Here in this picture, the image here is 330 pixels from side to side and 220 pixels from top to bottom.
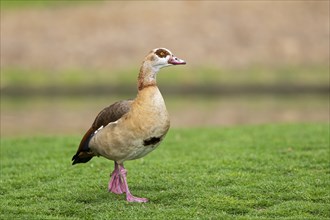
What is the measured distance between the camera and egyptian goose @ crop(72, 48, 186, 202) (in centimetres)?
994

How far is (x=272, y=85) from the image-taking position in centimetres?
3869

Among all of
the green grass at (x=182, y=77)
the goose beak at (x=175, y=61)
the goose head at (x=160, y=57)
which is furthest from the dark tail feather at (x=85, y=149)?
the green grass at (x=182, y=77)

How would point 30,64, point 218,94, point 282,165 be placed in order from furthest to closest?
point 30,64
point 218,94
point 282,165

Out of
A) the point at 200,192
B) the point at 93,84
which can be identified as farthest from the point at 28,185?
the point at 93,84

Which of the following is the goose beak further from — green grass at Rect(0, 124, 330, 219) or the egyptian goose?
green grass at Rect(0, 124, 330, 219)

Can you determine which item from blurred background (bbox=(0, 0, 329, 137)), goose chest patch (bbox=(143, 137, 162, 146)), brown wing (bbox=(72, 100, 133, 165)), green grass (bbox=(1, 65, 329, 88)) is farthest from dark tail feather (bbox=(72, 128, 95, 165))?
green grass (bbox=(1, 65, 329, 88))

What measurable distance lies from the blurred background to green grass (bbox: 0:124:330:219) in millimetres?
15697

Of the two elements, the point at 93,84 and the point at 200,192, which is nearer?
the point at 200,192

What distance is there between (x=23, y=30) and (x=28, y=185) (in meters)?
33.6

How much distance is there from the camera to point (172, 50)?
42469 mm

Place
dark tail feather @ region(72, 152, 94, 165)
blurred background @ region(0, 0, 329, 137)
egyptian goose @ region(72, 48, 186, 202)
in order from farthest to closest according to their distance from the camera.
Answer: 1. blurred background @ region(0, 0, 329, 137)
2. dark tail feather @ region(72, 152, 94, 165)
3. egyptian goose @ region(72, 48, 186, 202)

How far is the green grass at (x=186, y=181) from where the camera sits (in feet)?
31.9

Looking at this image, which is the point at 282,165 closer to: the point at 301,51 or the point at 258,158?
the point at 258,158

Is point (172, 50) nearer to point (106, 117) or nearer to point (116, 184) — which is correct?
point (116, 184)
